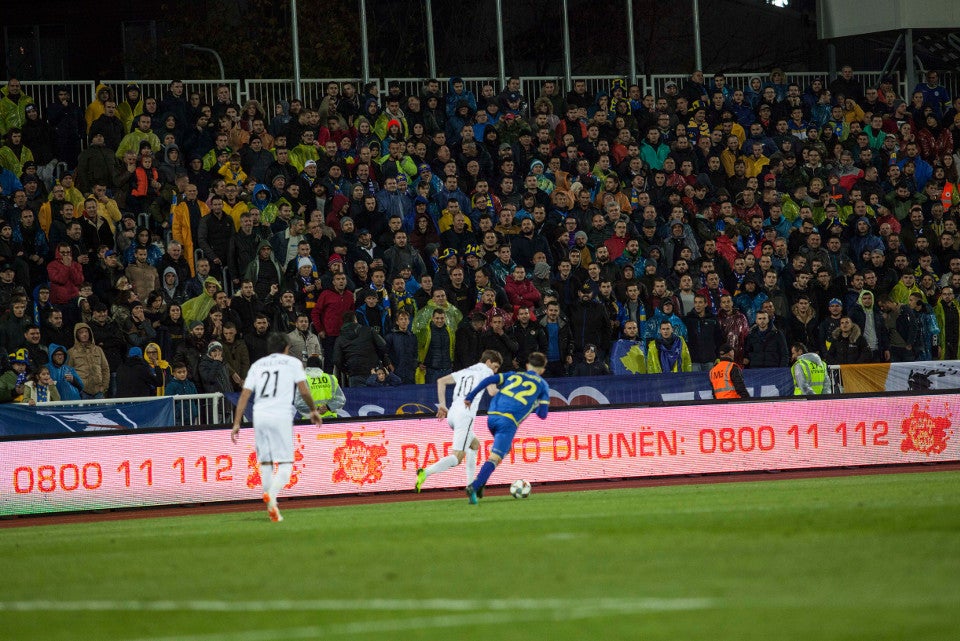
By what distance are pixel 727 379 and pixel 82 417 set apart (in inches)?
363

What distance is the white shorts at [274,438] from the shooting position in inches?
562

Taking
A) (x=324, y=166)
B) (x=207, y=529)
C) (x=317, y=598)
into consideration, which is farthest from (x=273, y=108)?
(x=317, y=598)

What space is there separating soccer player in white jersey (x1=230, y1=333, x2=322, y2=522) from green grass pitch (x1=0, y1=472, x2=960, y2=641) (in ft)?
1.94

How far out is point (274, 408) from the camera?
14.2m

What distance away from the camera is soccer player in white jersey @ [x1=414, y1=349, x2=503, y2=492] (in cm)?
1616

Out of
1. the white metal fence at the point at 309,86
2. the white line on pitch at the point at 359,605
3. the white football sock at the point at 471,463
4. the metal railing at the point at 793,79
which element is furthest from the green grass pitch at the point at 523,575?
the metal railing at the point at 793,79

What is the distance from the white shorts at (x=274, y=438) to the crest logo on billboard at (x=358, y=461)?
4.49 m

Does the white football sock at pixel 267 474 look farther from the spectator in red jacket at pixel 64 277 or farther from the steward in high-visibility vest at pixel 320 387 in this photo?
the spectator in red jacket at pixel 64 277

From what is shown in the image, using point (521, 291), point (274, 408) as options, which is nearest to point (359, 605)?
point (274, 408)

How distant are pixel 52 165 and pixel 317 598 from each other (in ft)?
52.9

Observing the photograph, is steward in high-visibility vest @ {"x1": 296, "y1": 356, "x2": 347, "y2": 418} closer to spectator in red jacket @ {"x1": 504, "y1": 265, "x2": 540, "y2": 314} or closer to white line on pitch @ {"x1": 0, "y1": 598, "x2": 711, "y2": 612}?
spectator in red jacket @ {"x1": 504, "y1": 265, "x2": 540, "y2": 314}

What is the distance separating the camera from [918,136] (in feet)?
93.2

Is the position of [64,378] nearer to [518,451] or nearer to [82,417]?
[82,417]

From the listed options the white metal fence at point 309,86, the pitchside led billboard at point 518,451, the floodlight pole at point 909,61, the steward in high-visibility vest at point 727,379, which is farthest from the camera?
the floodlight pole at point 909,61
